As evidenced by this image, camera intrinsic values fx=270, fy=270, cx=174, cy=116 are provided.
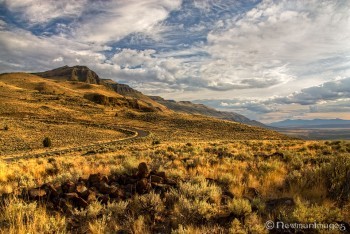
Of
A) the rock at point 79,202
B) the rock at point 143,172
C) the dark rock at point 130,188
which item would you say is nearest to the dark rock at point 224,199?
the dark rock at point 130,188

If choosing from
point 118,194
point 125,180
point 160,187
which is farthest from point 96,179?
point 160,187

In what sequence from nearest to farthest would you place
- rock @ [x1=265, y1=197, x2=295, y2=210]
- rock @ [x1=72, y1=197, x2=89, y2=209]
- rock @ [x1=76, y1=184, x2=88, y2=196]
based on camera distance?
1. rock @ [x1=265, y1=197, x2=295, y2=210]
2. rock @ [x1=72, y1=197, x2=89, y2=209]
3. rock @ [x1=76, y1=184, x2=88, y2=196]

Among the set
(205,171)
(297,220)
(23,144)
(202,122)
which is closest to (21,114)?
(23,144)

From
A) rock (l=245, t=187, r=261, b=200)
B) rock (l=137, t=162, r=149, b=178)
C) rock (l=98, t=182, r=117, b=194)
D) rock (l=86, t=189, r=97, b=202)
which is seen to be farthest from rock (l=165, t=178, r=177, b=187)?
rock (l=86, t=189, r=97, b=202)

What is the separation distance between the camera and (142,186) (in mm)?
7488

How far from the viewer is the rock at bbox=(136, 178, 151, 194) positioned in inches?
292

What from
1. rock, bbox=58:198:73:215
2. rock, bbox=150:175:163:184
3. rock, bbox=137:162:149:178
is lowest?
rock, bbox=58:198:73:215

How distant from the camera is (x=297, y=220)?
16.4 feet

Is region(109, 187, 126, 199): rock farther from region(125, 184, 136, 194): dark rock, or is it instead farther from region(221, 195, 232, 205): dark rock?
region(221, 195, 232, 205): dark rock

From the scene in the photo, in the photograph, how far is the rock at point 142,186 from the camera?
7.41 metres

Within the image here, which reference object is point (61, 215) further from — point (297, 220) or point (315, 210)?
point (315, 210)

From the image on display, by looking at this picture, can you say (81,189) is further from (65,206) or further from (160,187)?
(160,187)

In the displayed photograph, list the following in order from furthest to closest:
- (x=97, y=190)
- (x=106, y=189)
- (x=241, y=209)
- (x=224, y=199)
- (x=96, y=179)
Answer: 1. (x=96, y=179)
2. (x=97, y=190)
3. (x=106, y=189)
4. (x=224, y=199)
5. (x=241, y=209)

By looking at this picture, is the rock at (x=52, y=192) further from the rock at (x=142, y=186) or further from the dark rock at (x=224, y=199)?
the dark rock at (x=224, y=199)
